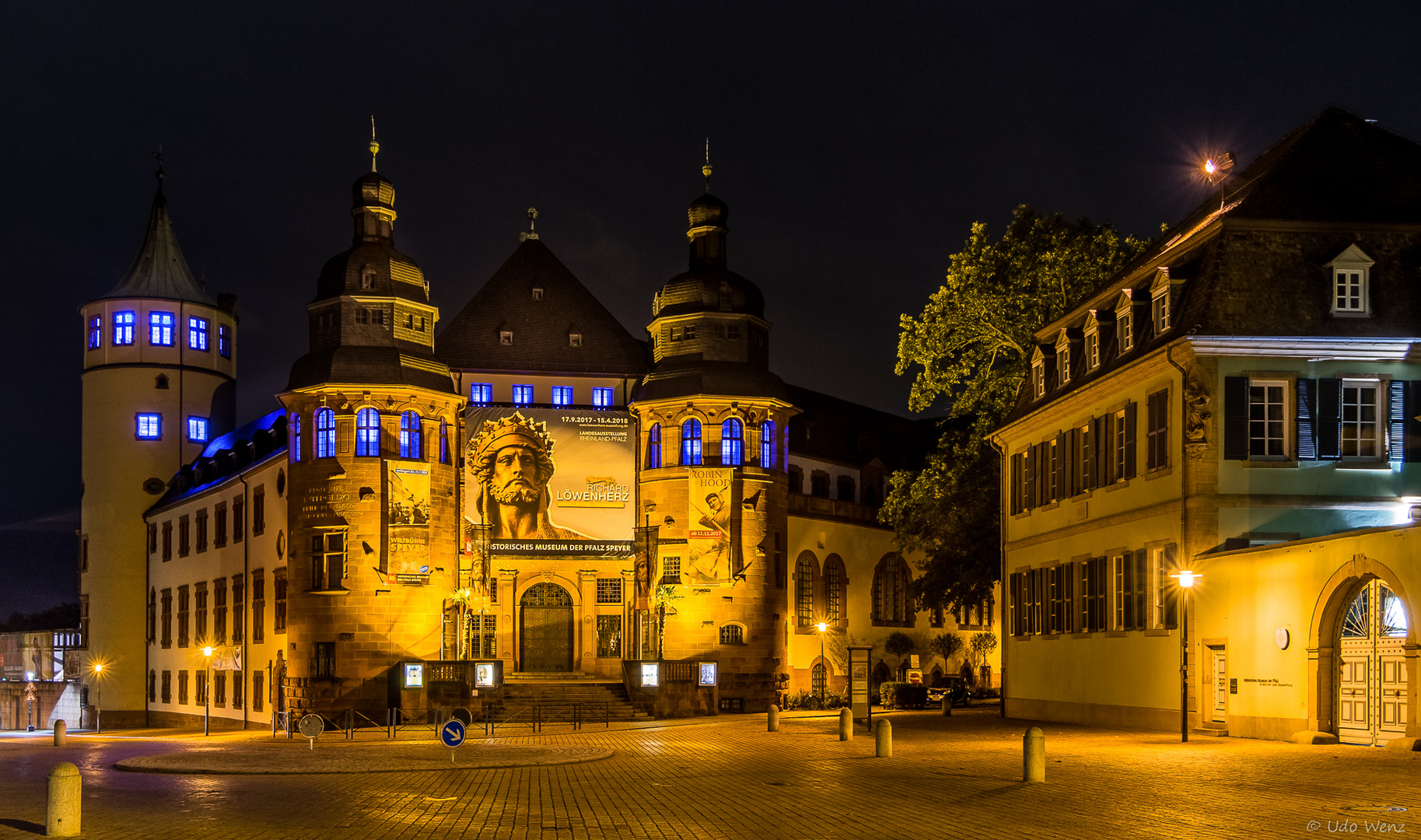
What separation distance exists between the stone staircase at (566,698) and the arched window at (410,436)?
25.8ft

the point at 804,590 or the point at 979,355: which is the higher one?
Answer: the point at 979,355

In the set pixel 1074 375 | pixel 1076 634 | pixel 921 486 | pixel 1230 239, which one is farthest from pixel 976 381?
pixel 1230 239

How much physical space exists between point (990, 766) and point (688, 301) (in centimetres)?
3217

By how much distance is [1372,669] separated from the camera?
27.0m

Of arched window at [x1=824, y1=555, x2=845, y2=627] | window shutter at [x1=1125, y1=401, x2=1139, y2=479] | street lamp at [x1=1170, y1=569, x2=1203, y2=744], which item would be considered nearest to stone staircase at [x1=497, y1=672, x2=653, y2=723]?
arched window at [x1=824, y1=555, x2=845, y2=627]

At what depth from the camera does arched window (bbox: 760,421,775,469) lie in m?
55.1

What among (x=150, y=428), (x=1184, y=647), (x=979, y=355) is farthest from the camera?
(x=150, y=428)

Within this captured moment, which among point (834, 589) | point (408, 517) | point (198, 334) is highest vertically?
point (198, 334)

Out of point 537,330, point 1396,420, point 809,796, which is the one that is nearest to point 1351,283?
point 1396,420

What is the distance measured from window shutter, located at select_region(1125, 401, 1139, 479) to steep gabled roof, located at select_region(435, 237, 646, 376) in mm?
25557

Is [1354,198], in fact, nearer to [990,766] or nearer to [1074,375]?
[1074,375]

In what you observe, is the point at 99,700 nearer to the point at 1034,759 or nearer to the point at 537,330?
the point at 537,330

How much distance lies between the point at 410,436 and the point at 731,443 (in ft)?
34.2

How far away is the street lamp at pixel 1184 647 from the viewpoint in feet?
99.2
